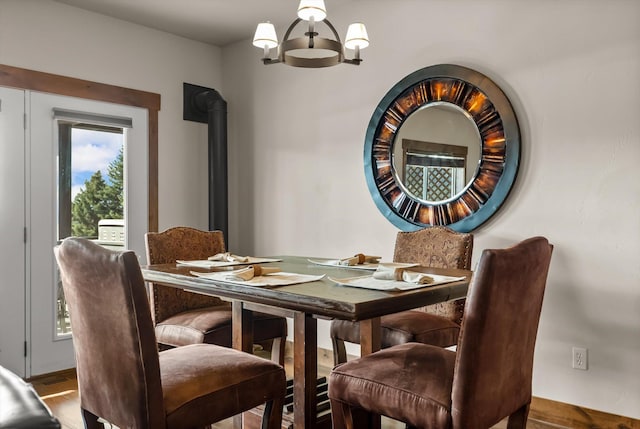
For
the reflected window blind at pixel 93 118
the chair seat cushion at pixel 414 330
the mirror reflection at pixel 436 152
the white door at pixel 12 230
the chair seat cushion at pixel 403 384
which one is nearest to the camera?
the chair seat cushion at pixel 403 384

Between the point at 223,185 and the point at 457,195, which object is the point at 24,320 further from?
the point at 457,195

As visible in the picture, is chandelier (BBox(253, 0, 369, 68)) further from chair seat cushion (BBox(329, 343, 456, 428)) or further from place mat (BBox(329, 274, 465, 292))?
chair seat cushion (BBox(329, 343, 456, 428))

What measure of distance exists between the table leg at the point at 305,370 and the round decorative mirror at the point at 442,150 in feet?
Result: 4.74

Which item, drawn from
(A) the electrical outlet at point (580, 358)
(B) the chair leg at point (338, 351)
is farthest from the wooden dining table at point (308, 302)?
(A) the electrical outlet at point (580, 358)

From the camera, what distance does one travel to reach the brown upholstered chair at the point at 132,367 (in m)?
1.48

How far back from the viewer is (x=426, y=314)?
267 centimetres

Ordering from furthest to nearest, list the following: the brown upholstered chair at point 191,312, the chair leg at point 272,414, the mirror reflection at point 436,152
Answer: the mirror reflection at point 436,152 → the brown upholstered chair at point 191,312 → the chair leg at point 272,414

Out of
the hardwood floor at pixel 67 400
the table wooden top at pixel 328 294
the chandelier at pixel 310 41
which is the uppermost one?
the chandelier at pixel 310 41

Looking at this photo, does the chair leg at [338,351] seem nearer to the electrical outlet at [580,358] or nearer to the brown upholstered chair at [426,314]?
the brown upholstered chair at [426,314]

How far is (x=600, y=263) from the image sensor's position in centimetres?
259

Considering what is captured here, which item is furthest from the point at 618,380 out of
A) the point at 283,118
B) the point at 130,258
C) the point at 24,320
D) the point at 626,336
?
the point at 24,320

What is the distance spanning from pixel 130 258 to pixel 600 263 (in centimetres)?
220

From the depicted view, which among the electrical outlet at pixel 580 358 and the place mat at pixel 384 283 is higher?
the place mat at pixel 384 283

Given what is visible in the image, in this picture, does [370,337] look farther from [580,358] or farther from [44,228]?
[44,228]
